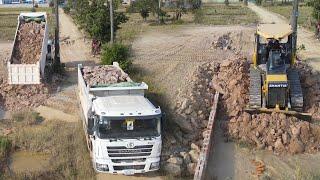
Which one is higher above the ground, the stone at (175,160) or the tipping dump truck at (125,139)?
the tipping dump truck at (125,139)

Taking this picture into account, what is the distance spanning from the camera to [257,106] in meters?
19.7

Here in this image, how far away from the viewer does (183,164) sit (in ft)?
52.9

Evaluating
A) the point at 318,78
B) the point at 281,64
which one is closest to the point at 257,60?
the point at 281,64

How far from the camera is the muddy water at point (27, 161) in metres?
16.3

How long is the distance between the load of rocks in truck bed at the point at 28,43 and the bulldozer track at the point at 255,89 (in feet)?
33.5

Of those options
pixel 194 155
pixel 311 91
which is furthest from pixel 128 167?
pixel 311 91

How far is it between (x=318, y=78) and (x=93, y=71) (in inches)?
369

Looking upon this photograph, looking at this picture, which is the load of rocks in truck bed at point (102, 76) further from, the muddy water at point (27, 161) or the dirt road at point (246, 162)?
the dirt road at point (246, 162)

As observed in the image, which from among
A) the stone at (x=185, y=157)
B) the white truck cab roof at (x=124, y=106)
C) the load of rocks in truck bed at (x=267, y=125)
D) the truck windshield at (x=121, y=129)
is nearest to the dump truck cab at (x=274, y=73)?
the load of rocks in truck bed at (x=267, y=125)

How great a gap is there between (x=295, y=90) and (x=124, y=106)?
7722mm

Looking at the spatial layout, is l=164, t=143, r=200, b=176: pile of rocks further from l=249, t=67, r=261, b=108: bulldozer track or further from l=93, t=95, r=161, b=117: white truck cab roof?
l=249, t=67, r=261, b=108: bulldozer track

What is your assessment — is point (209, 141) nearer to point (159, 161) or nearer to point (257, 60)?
point (159, 161)

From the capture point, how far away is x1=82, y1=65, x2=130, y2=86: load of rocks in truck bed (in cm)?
1975

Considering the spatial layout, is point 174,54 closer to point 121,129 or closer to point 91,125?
point 91,125
